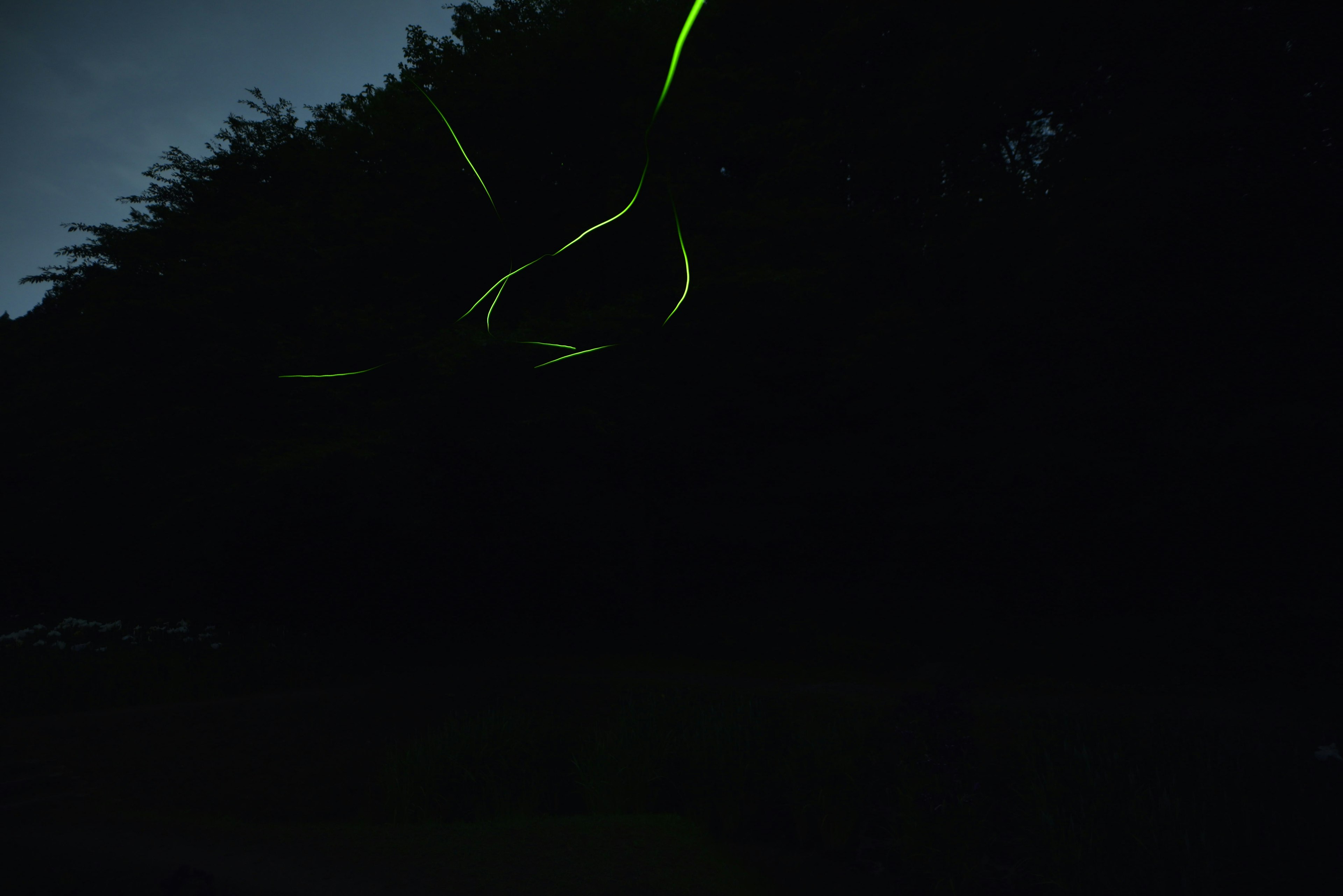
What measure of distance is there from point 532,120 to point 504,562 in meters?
7.67

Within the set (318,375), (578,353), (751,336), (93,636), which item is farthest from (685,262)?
(93,636)

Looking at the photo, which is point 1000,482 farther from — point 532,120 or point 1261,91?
point 532,120

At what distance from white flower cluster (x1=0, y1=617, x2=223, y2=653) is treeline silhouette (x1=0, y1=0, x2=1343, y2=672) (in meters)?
1.65

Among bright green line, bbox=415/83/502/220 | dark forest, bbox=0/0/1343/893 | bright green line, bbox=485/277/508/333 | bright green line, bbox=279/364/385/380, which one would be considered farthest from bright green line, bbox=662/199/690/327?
bright green line, bbox=279/364/385/380

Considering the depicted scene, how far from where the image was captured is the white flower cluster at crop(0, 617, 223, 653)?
10.8 metres

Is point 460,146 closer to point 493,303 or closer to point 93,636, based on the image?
point 493,303

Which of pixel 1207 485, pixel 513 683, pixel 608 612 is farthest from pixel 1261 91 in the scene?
pixel 608 612

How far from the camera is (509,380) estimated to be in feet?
31.1

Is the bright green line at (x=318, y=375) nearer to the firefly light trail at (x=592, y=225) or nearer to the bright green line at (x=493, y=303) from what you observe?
the firefly light trail at (x=592, y=225)

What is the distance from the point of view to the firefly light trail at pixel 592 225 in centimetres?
306

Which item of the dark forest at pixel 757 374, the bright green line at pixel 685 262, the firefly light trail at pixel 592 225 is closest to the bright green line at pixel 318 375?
the firefly light trail at pixel 592 225

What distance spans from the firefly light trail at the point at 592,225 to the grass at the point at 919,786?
10.9ft

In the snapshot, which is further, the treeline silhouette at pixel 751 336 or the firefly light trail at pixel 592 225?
the treeline silhouette at pixel 751 336

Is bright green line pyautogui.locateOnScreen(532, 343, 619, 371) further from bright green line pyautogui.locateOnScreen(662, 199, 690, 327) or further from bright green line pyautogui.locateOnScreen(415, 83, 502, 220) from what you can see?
bright green line pyautogui.locateOnScreen(415, 83, 502, 220)
